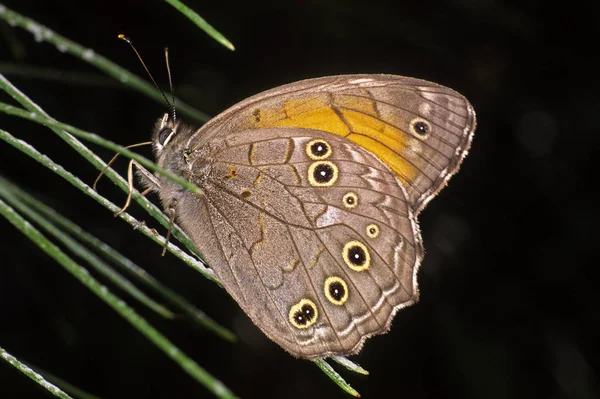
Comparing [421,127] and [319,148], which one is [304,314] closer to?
[319,148]

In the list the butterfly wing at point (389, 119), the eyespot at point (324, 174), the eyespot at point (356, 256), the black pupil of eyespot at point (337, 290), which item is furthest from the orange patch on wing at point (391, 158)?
the black pupil of eyespot at point (337, 290)

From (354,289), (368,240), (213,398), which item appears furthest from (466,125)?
(213,398)

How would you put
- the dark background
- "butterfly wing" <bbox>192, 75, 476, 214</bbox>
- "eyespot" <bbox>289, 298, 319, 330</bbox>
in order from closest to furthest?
"eyespot" <bbox>289, 298, 319, 330</bbox> → "butterfly wing" <bbox>192, 75, 476, 214</bbox> → the dark background

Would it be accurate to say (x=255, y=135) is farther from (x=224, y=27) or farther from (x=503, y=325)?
(x=503, y=325)

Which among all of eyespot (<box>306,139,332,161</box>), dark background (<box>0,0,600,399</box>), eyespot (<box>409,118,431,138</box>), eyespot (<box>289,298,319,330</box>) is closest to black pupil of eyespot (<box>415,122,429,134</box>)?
eyespot (<box>409,118,431,138</box>)

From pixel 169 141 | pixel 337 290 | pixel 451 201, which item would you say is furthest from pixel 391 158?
pixel 451 201

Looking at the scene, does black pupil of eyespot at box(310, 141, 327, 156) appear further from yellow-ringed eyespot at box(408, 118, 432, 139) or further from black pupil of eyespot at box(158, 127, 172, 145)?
black pupil of eyespot at box(158, 127, 172, 145)

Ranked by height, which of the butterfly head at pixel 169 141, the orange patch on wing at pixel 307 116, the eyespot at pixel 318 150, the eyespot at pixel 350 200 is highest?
the orange patch on wing at pixel 307 116

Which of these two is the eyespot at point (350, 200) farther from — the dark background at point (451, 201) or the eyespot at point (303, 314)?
the dark background at point (451, 201)
